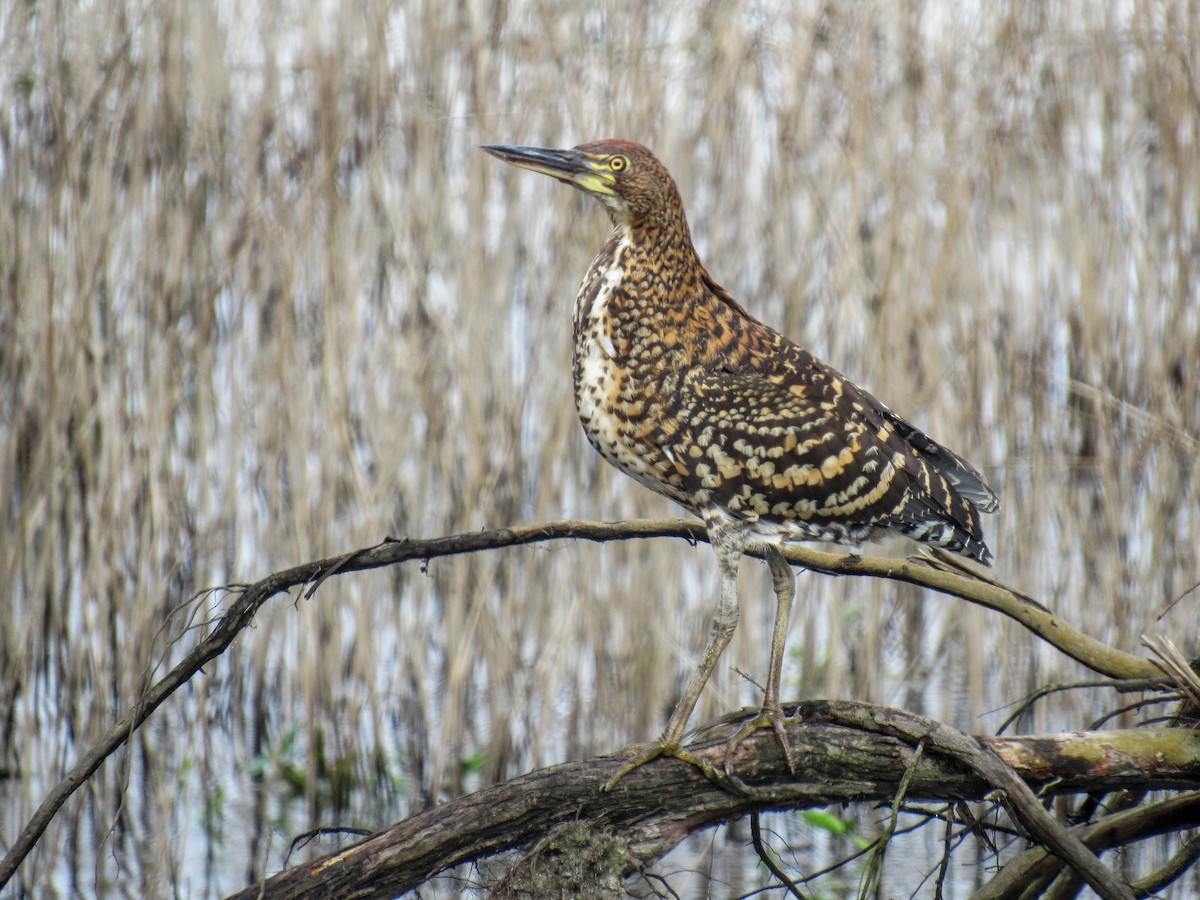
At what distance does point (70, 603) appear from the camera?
3873 mm

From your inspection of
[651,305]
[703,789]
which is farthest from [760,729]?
[651,305]

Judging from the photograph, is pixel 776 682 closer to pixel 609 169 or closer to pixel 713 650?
pixel 713 650

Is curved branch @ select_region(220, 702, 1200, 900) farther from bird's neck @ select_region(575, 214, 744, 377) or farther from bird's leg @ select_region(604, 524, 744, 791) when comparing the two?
bird's neck @ select_region(575, 214, 744, 377)

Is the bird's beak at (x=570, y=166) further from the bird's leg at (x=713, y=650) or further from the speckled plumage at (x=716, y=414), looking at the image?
the bird's leg at (x=713, y=650)

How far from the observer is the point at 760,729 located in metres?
2.17

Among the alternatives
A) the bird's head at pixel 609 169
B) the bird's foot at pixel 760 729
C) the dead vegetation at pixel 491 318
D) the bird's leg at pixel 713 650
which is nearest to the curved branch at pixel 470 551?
the bird's leg at pixel 713 650

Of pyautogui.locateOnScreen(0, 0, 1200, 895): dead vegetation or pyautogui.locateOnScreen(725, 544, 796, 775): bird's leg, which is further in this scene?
pyautogui.locateOnScreen(0, 0, 1200, 895): dead vegetation

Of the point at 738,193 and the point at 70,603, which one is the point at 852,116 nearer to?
the point at 738,193

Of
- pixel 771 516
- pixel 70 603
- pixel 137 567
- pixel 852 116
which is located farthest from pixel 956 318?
pixel 70 603

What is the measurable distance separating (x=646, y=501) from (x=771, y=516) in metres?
1.51

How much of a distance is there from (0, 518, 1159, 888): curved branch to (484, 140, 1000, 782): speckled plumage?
0.38ft

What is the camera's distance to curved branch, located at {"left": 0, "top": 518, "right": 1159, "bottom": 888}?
2.11 metres

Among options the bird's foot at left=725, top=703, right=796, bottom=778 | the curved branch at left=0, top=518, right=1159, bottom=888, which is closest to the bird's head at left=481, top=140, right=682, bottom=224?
the curved branch at left=0, top=518, right=1159, bottom=888

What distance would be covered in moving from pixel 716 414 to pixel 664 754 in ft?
2.17
